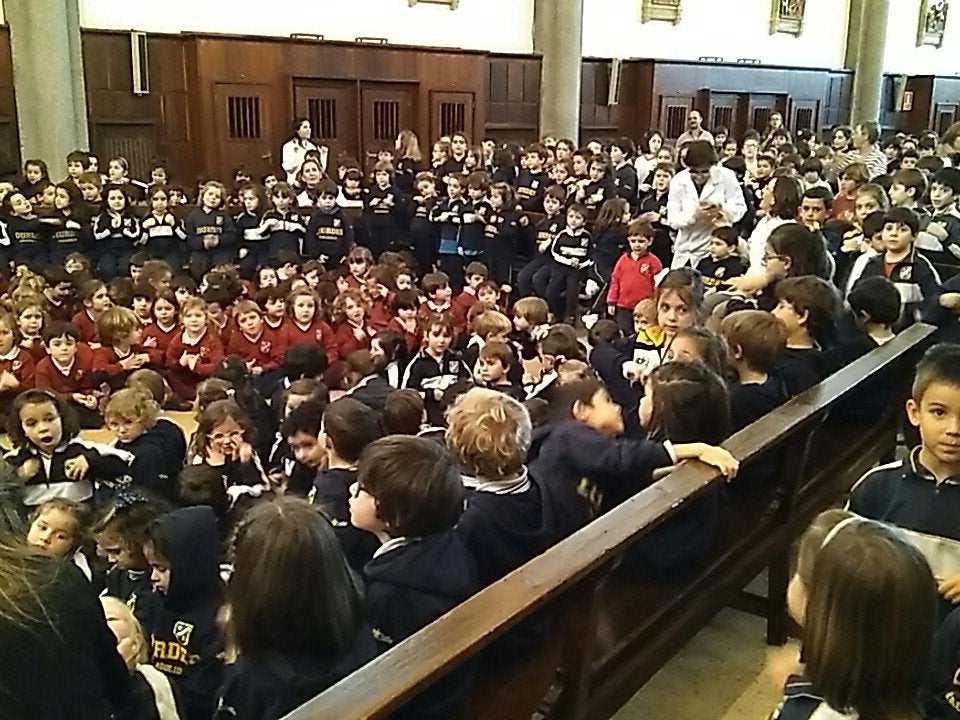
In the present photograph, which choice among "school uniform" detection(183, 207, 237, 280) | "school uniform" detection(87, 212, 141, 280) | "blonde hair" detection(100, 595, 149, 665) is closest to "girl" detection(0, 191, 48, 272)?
"school uniform" detection(87, 212, 141, 280)

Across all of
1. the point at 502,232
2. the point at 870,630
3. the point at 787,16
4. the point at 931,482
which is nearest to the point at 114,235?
the point at 502,232

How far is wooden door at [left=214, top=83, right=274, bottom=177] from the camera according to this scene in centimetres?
1131

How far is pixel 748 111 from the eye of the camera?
1683 centimetres

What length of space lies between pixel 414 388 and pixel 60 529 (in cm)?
257

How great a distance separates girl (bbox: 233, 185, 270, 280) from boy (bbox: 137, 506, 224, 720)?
6142 mm

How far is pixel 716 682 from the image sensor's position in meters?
3.51

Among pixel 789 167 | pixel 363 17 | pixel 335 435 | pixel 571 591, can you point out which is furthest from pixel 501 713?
pixel 363 17

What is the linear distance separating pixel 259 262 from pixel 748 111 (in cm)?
1094

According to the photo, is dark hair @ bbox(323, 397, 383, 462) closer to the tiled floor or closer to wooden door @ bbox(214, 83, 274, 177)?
the tiled floor

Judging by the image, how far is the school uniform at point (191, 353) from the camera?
6336 mm

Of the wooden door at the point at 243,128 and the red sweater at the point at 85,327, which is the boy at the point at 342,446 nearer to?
the red sweater at the point at 85,327

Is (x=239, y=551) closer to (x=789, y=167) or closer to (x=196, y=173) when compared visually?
(x=789, y=167)

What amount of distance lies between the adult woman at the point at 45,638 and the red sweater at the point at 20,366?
15.1ft

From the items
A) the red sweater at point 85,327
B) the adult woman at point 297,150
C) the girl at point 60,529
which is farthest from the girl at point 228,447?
the adult woman at point 297,150
